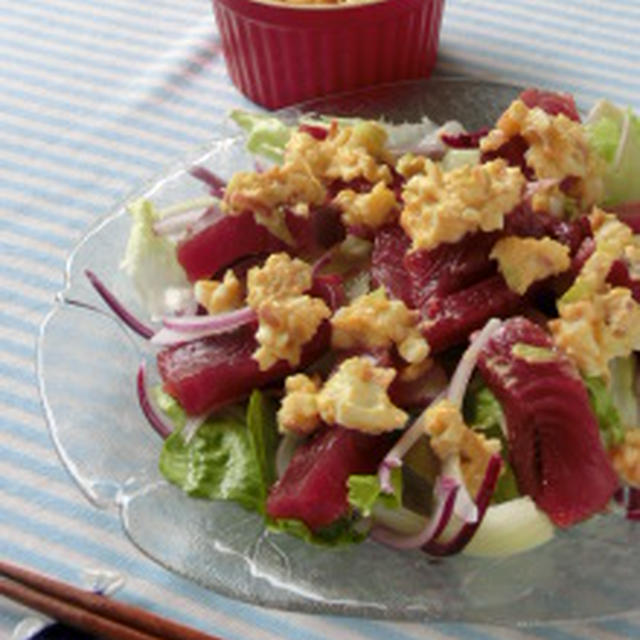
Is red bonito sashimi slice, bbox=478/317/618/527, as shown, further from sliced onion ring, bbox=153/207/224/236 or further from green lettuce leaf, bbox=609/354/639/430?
sliced onion ring, bbox=153/207/224/236

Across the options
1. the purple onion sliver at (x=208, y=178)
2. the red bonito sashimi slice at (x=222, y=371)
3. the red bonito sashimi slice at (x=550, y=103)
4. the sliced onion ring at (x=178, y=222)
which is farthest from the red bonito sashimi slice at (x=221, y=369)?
the red bonito sashimi slice at (x=550, y=103)

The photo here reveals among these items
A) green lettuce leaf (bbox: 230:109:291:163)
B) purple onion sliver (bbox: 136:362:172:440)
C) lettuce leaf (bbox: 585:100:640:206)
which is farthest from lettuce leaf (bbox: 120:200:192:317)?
lettuce leaf (bbox: 585:100:640:206)

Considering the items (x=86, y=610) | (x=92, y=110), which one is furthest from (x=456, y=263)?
(x=92, y=110)

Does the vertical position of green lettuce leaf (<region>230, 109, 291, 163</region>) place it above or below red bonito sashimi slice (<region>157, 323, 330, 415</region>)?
above

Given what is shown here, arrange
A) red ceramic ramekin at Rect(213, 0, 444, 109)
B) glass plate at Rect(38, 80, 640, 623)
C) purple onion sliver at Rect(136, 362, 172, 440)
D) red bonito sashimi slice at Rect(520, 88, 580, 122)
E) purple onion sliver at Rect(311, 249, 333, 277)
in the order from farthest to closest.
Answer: red ceramic ramekin at Rect(213, 0, 444, 109) < red bonito sashimi slice at Rect(520, 88, 580, 122) < purple onion sliver at Rect(311, 249, 333, 277) < purple onion sliver at Rect(136, 362, 172, 440) < glass plate at Rect(38, 80, 640, 623)

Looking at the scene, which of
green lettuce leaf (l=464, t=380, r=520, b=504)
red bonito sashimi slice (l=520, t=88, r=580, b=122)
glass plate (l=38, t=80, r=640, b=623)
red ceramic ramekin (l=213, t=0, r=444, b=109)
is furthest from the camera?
red ceramic ramekin (l=213, t=0, r=444, b=109)

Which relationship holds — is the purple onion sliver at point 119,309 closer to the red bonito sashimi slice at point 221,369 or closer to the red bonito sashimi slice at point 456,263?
the red bonito sashimi slice at point 221,369

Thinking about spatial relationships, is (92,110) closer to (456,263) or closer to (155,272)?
(155,272)
